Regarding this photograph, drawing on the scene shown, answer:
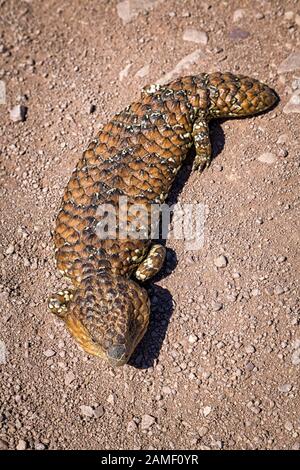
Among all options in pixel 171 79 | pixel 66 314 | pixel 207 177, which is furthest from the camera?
pixel 171 79

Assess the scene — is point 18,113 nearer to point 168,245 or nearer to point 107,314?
point 168,245

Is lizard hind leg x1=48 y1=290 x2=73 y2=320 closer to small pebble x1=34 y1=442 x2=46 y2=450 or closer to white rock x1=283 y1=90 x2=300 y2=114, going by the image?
small pebble x1=34 y1=442 x2=46 y2=450

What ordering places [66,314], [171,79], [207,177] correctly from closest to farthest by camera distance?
1. [66,314]
2. [207,177]
3. [171,79]

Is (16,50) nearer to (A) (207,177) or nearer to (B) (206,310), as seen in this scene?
(A) (207,177)

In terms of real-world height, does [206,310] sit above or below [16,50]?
below

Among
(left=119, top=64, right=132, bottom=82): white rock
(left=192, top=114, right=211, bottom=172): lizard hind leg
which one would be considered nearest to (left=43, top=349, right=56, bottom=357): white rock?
(left=192, top=114, right=211, bottom=172): lizard hind leg
